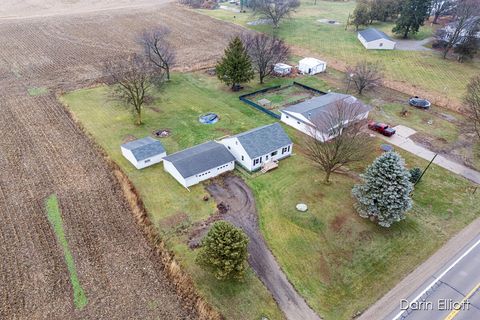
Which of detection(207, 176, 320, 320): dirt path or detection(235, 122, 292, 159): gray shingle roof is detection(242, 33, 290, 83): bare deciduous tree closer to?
detection(235, 122, 292, 159): gray shingle roof

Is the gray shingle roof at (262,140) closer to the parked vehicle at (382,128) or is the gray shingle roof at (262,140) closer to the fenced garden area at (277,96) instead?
the fenced garden area at (277,96)

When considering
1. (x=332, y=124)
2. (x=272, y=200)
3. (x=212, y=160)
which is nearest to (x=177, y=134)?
(x=212, y=160)

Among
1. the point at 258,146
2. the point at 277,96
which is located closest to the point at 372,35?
the point at 277,96

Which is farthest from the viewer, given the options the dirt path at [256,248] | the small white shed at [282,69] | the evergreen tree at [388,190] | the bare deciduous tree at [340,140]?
the small white shed at [282,69]

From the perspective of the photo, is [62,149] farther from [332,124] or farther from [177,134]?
[332,124]

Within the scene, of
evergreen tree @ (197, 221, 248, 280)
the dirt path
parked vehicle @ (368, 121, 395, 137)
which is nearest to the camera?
evergreen tree @ (197, 221, 248, 280)

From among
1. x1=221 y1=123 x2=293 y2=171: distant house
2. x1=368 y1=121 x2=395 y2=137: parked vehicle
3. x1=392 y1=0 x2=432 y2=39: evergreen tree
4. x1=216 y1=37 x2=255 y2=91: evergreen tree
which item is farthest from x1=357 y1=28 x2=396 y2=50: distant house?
x1=221 y1=123 x2=293 y2=171: distant house

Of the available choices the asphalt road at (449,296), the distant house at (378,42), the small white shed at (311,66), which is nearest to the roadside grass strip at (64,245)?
the asphalt road at (449,296)
